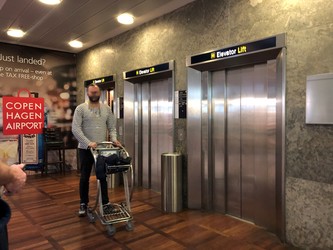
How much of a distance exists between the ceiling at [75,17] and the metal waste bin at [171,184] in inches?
87.3

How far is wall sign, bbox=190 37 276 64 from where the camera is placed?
9.63ft

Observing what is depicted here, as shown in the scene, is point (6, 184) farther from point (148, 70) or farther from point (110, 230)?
point (148, 70)

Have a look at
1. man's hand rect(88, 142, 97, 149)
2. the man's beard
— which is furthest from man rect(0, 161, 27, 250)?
the man's beard

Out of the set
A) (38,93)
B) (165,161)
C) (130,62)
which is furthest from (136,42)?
(38,93)

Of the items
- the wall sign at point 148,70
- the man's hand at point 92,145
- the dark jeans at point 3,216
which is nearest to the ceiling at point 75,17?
the wall sign at point 148,70

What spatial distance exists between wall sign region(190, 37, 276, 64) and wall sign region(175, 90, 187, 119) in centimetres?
50

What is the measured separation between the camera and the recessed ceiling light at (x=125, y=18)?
426cm

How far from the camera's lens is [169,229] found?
10.7 ft

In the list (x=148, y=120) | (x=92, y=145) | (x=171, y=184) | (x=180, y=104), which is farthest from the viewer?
(x=148, y=120)

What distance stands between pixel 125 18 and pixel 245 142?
2.69 metres

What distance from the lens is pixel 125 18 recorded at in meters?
4.33

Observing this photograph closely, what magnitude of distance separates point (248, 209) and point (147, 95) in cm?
268

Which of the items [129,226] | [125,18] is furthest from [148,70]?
[129,226]

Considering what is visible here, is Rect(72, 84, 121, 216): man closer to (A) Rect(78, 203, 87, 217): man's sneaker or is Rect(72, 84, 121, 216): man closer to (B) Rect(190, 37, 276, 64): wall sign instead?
(A) Rect(78, 203, 87, 217): man's sneaker
